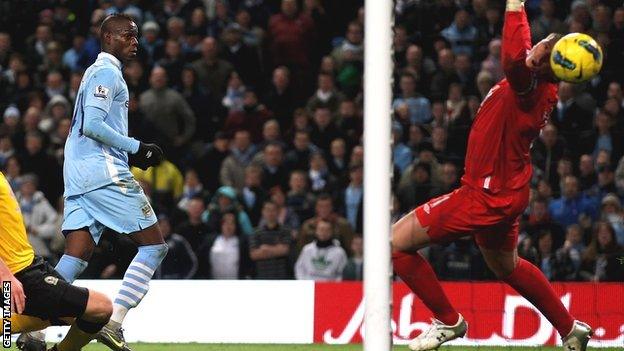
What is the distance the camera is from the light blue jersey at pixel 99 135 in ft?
28.6

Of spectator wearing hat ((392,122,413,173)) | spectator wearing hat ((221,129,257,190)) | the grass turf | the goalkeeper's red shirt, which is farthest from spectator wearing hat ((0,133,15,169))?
the goalkeeper's red shirt

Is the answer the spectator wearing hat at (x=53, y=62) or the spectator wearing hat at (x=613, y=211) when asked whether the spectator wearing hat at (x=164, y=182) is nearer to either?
the spectator wearing hat at (x=53, y=62)

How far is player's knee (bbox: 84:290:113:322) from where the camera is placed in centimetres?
A: 775

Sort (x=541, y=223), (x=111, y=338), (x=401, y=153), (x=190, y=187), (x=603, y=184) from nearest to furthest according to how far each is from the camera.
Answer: (x=111, y=338) < (x=541, y=223) < (x=603, y=184) < (x=401, y=153) < (x=190, y=187)

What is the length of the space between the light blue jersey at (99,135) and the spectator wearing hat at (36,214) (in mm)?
5513

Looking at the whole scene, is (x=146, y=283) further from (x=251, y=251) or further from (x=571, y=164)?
(x=571, y=164)

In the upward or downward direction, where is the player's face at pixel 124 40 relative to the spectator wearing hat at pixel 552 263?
upward

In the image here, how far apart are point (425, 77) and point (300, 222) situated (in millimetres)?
2391

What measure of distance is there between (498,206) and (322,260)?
5.17 meters

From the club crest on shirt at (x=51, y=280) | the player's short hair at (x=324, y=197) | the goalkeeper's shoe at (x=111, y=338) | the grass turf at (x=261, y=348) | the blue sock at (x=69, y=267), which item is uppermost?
the club crest on shirt at (x=51, y=280)

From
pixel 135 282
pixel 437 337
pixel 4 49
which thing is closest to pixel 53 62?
pixel 4 49

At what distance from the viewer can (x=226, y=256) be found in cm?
1381

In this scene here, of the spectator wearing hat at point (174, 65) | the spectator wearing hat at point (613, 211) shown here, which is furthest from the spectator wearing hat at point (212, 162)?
the spectator wearing hat at point (613, 211)

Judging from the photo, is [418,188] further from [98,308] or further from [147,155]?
[98,308]
